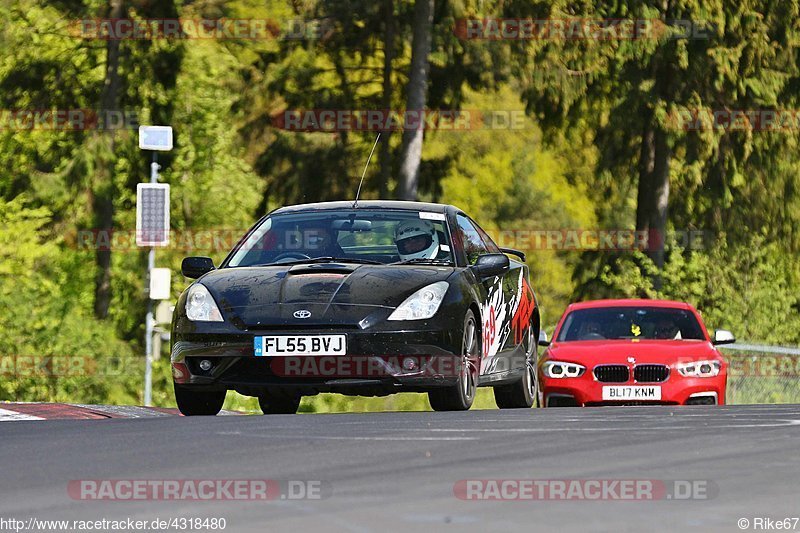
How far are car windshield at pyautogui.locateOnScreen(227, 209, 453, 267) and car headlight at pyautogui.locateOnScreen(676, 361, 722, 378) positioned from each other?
4527mm

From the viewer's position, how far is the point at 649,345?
61.1 feet

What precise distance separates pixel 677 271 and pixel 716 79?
3.96 metres

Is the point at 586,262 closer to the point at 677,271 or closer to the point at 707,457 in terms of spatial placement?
the point at 677,271

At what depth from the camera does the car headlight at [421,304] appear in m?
12.9

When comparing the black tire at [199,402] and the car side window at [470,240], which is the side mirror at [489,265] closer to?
the car side window at [470,240]

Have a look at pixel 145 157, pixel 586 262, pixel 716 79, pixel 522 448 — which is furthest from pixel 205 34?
pixel 522 448

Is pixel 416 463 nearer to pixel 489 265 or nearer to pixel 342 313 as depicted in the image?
pixel 342 313

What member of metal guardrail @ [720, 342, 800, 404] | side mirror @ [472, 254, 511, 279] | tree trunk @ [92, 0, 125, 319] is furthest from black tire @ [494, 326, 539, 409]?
tree trunk @ [92, 0, 125, 319]

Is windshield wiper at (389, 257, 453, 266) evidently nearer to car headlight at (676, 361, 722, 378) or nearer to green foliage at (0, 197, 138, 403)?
car headlight at (676, 361, 722, 378)

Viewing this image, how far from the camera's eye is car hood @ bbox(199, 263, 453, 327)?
→ 505 inches

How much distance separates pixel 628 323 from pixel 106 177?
105ft

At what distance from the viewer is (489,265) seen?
46.4 ft

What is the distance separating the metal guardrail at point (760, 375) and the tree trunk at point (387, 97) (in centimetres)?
1597

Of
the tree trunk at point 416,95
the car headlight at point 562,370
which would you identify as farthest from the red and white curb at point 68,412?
the tree trunk at point 416,95
